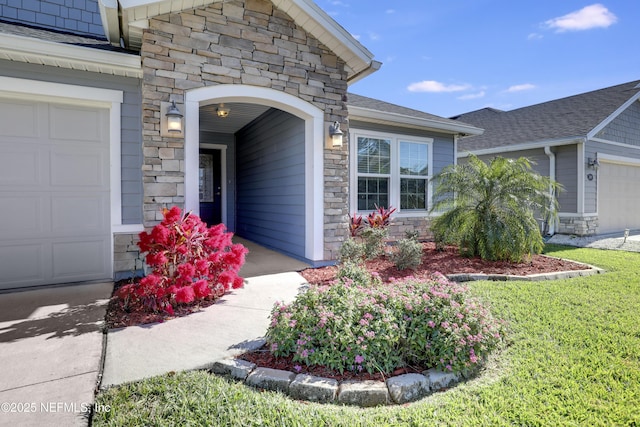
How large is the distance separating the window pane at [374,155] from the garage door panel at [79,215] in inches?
188

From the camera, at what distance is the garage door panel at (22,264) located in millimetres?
4324

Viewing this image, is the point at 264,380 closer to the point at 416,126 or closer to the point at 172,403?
the point at 172,403

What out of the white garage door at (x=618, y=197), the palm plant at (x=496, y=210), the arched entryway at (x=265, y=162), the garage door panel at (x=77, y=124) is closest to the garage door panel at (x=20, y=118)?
the garage door panel at (x=77, y=124)

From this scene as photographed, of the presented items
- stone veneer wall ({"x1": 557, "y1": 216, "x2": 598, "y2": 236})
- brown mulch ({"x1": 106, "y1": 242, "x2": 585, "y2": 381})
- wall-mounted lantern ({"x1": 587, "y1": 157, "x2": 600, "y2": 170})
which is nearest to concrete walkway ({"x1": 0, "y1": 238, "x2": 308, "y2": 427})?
brown mulch ({"x1": 106, "y1": 242, "x2": 585, "y2": 381})

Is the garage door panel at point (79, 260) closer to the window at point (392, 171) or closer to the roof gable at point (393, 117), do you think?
the window at point (392, 171)

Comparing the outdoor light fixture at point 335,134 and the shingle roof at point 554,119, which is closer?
the outdoor light fixture at point 335,134

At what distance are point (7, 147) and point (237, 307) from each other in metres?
3.58

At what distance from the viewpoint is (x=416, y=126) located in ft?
25.9

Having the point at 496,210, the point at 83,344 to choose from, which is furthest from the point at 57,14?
the point at 496,210

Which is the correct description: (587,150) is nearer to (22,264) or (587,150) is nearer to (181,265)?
(181,265)

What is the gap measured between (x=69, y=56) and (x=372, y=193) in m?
5.62

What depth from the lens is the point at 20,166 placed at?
4.37m

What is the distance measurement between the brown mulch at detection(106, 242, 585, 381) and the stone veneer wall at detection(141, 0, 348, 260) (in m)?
0.84

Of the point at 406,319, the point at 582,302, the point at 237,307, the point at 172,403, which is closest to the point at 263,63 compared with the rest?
the point at 237,307
